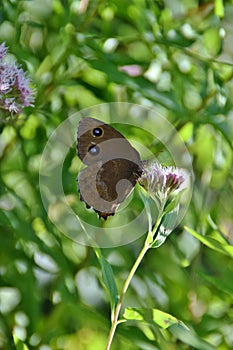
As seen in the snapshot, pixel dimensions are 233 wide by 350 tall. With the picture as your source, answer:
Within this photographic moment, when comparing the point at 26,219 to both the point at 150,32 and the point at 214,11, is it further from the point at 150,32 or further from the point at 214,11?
the point at 214,11

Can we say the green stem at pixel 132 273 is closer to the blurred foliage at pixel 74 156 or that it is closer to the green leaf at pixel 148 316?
the green leaf at pixel 148 316

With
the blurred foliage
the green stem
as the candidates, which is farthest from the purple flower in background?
the green stem

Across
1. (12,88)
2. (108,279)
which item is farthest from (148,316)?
(12,88)

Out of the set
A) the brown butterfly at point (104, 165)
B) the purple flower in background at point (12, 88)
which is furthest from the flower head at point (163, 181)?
the purple flower in background at point (12, 88)

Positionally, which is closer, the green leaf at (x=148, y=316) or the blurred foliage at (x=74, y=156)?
the green leaf at (x=148, y=316)

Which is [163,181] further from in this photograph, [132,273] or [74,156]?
[74,156]
